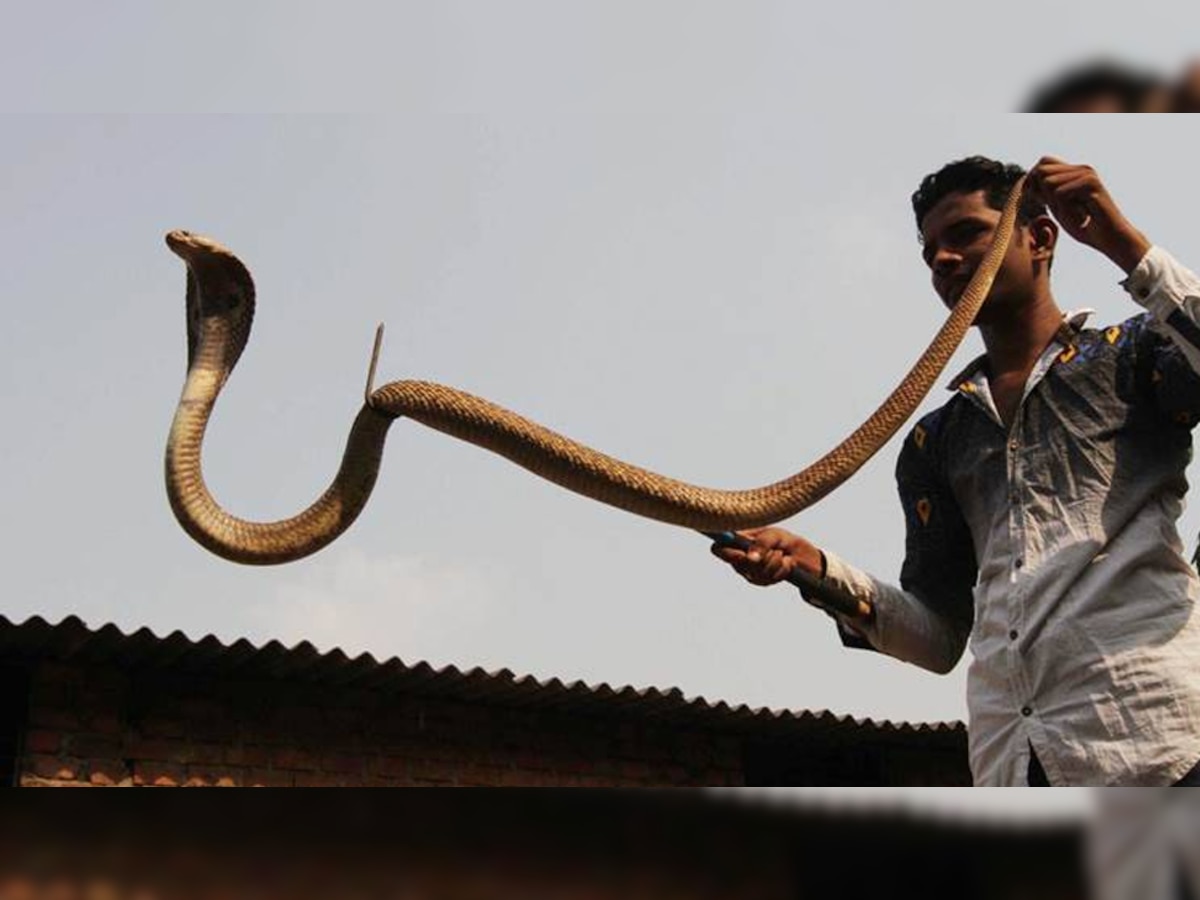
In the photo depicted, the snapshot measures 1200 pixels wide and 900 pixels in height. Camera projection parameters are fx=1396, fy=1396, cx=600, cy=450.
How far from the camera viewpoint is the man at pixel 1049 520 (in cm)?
190

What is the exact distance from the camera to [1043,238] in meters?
2.35

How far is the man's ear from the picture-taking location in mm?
2322

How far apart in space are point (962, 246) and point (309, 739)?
4836 millimetres

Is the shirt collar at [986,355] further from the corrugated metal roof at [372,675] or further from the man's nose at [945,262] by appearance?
the corrugated metal roof at [372,675]

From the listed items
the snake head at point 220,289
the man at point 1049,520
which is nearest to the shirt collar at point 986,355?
the man at point 1049,520

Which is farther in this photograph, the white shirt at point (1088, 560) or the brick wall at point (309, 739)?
the brick wall at point (309, 739)

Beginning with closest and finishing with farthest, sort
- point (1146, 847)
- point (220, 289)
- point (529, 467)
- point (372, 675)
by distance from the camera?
point (1146, 847) → point (529, 467) → point (220, 289) → point (372, 675)

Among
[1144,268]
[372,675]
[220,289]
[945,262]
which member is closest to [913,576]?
[945,262]

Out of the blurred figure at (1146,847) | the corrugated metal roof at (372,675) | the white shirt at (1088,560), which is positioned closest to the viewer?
the blurred figure at (1146,847)

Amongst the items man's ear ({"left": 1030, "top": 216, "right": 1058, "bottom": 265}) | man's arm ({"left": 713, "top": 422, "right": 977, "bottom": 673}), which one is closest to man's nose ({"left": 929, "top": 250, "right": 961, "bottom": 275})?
man's ear ({"left": 1030, "top": 216, "right": 1058, "bottom": 265})

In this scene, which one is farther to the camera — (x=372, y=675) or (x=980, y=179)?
(x=372, y=675)

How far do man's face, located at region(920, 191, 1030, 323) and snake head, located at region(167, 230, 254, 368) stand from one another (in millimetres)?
1311

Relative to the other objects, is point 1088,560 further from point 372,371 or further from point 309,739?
point 309,739

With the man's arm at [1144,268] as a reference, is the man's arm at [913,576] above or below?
below
